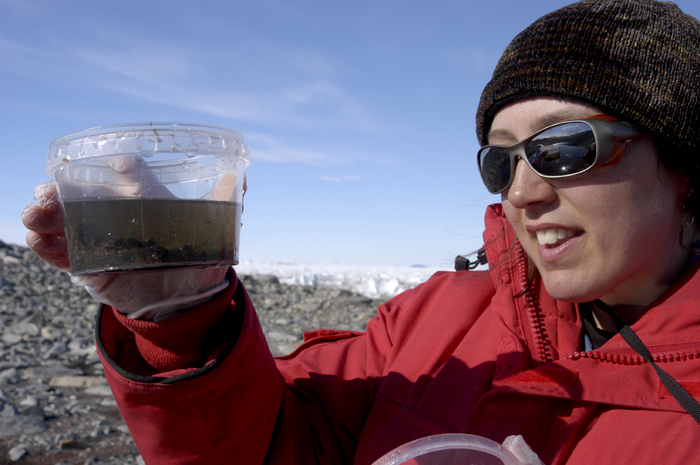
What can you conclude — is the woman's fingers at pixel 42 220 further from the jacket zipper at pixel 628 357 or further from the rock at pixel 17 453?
the rock at pixel 17 453

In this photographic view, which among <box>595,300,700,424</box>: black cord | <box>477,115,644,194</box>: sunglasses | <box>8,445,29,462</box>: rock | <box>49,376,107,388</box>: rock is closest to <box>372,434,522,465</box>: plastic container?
<box>595,300,700,424</box>: black cord

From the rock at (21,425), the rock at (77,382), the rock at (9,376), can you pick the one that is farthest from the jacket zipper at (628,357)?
the rock at (9,376)

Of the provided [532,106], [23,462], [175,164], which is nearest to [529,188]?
[532,106]

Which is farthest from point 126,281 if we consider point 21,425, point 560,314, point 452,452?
point 21,425

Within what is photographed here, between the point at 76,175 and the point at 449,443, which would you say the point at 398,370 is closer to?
the point at 449,443

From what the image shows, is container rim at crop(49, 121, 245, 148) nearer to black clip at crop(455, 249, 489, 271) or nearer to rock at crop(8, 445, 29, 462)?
black clip at crop(455, 249, 489, 271)

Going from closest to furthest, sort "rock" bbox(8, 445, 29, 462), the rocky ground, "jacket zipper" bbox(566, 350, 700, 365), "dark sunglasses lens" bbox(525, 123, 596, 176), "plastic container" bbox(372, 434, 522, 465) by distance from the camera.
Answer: "plastic container" bbox(372, 434, 522, 465), "jacket zipper" bbox(566, 350, 700, 365), "dark sunglasses lens" bbox(525, 123, 596, 176), "rock" bbox(8, 445, 29, 462), the rocky ground

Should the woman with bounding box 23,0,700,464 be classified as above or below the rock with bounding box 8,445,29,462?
above

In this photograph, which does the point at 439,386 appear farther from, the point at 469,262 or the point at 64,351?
the point at 64,351
